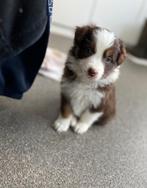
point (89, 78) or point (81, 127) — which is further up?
point (89, 78)

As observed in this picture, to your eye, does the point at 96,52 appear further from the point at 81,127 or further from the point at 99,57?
the point at 81,127

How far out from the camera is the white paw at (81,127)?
5.09ft

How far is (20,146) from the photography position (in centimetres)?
138

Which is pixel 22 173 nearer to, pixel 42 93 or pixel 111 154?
pixel 111 154

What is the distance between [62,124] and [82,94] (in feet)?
0.58

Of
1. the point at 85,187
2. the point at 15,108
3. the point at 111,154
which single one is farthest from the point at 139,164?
the point at 15,108

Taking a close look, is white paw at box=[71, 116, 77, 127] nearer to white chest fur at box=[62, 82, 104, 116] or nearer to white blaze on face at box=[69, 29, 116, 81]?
white chest fur at box=[62, 82, 104, 116]

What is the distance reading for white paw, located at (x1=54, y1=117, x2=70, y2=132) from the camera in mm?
1528

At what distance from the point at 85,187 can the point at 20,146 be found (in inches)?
12.5

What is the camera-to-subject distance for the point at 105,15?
2.59 metres

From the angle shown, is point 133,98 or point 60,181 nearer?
point 60,181

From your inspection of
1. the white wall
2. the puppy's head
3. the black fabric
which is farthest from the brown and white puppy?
the white wall

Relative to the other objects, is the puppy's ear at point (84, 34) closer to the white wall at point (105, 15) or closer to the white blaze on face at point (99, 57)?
the white blaze on face at point (99, 57)

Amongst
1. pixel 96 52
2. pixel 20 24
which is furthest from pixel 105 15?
pixel 20 24
